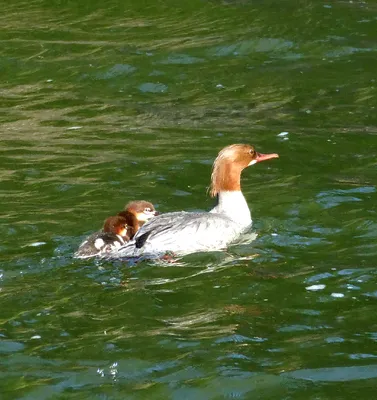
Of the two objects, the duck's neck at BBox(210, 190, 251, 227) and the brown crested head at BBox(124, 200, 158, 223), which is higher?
the brown crested head at BBox(124, 200, 158, 223)

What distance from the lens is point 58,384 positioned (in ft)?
24.1

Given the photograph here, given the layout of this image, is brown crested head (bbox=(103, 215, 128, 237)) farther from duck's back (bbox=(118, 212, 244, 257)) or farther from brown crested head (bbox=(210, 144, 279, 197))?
brown crested head (bbox=(210, 144, 279, 197))

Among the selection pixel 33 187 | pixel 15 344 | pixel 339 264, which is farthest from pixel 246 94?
pixel 15 344

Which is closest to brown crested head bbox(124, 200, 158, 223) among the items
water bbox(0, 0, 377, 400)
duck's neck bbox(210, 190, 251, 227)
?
water bbox(0, 0, 377, 400)

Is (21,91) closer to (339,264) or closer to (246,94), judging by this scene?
(246,94)

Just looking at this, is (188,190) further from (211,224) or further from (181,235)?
(181,235)

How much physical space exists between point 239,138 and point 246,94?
2137mm

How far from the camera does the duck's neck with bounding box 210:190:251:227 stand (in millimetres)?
10742

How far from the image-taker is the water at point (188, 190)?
24.9 ft

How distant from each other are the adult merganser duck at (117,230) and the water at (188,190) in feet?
0.44

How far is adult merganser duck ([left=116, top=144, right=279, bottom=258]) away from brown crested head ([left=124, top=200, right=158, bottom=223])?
38 cm

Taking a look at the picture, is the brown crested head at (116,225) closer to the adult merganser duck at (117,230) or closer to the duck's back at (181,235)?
the adult merganser duck at (117,230)

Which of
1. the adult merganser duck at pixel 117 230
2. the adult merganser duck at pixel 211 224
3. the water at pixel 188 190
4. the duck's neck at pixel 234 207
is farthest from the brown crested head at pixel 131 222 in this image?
the duck's neck at pixel 234 207

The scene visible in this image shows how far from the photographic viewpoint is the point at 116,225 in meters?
10.1
